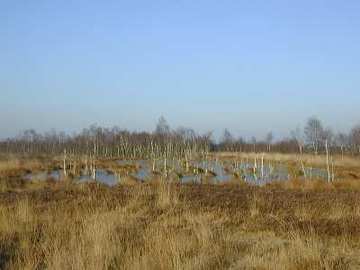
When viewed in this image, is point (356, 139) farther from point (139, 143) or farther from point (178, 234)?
point (178, 234)

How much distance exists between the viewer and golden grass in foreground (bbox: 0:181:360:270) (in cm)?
724

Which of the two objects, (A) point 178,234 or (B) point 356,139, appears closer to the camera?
(A) point 178,234

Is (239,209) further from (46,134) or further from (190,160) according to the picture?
(46,134)

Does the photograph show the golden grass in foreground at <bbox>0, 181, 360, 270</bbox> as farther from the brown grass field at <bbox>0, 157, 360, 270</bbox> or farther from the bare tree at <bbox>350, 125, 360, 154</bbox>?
the bare tree at <bbox>350, 125, 360, 154</bbox>

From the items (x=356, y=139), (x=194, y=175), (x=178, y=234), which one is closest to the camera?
(x=178, y=234)

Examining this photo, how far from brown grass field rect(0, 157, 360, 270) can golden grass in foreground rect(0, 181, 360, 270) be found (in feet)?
0.05

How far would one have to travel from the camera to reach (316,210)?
1301cm

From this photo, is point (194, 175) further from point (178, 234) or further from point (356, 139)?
point (356, 139)

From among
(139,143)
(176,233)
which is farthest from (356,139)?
(176,233)

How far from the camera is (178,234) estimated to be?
29.6ft

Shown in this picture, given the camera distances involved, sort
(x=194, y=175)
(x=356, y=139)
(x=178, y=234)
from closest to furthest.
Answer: (x=178, y=234), (x=194, y=175), (x=356, y=139)

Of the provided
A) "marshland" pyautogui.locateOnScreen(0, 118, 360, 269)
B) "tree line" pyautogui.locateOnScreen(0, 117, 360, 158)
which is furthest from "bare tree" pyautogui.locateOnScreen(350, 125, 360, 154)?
"marshland" pyautogui.locateOnScreen(0, 118, 360, 269)

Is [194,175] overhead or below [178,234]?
below

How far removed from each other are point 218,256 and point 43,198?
9.48 m
